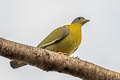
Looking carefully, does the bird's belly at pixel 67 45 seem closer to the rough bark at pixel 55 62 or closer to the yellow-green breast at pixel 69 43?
the yellow-green breast at pixel 69 43

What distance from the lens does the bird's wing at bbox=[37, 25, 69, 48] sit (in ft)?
23.9

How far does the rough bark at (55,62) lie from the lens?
4543mm

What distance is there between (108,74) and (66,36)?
297 cm

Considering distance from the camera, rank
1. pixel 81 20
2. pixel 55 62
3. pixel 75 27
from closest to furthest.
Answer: pixel 55 62 → pixel 75 27 → pixel 81 20

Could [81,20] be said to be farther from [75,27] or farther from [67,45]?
[67,45]

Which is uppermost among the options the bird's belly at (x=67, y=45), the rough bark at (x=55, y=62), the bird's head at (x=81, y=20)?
the bird's head at (x=81, y=20)

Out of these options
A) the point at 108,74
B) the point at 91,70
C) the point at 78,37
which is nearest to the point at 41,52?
the point at 91,70

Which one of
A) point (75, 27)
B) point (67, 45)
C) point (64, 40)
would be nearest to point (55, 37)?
point (64, 40)

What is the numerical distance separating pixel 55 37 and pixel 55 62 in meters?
2.91

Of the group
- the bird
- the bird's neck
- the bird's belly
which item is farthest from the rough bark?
the bird's neck

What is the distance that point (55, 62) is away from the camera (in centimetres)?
467

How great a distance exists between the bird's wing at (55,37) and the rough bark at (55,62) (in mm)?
2439

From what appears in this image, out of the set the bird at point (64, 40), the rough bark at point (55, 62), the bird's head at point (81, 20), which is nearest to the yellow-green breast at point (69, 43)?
the bird at point (64, 40)

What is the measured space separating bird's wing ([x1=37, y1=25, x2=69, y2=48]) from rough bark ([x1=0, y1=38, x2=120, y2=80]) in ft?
8.00
